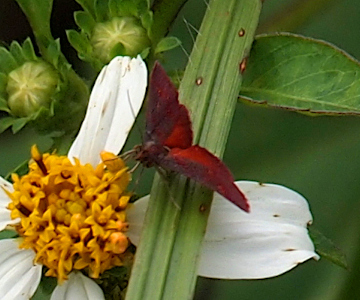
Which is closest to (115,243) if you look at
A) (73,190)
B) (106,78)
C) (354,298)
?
(73,190)

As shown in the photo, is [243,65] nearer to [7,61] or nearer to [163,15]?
[163,15]

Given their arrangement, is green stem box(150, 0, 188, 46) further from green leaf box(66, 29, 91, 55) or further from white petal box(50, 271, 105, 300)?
white petal box(50, 271, 105, 300)

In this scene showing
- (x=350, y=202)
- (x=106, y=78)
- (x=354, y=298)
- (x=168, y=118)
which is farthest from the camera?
(x=350, y=202)

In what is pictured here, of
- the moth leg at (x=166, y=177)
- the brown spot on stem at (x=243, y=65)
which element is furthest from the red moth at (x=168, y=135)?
the brown spot on stem at (x=243, y=65)

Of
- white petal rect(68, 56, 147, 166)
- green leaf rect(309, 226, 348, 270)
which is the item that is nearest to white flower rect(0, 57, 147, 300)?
white petal rect(68, 56, 147, 166)

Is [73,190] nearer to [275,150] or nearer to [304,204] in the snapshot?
[304,204]

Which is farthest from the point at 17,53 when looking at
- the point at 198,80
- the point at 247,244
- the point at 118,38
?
the point at 247,244
